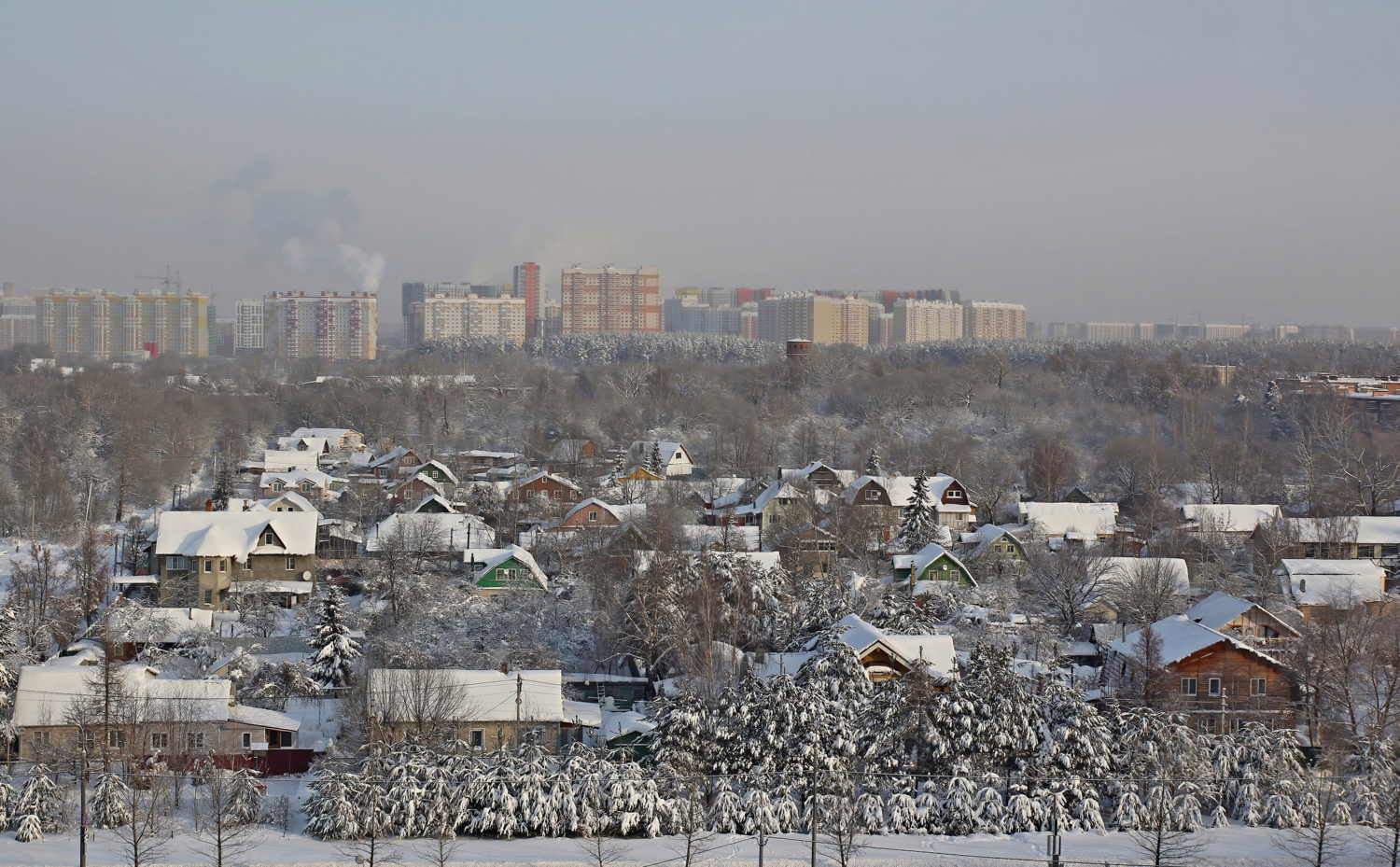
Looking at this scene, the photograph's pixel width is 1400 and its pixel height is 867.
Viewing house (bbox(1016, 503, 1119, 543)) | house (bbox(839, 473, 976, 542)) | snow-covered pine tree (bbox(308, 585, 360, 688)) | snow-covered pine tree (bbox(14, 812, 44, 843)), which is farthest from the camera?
house (bbox(839, 473, 976, 542))

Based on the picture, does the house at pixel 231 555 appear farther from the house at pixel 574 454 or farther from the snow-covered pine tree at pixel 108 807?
the house at pixel 574 454

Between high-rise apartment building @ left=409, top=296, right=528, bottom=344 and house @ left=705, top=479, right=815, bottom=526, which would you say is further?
high-rise apartment building @ left=409, top=296, right=528, bottom=344

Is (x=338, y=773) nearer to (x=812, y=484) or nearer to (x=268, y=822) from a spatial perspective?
(x=268, y=822)

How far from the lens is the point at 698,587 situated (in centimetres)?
1783

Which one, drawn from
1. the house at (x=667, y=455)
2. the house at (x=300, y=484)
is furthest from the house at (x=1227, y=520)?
the house at (x=300, y=484)

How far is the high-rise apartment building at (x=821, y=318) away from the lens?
89.2 m

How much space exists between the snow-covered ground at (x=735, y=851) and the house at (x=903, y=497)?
14.6 metres

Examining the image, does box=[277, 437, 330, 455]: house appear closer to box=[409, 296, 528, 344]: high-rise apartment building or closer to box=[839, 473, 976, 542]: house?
box=[839, 473, 976, 542]: house

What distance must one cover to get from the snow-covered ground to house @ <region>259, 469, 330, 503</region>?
17748 millimetres

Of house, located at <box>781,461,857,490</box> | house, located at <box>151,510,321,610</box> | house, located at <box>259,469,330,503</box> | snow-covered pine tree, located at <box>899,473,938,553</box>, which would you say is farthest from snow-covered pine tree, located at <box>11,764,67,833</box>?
house, located at <box>781,461,857,490</box>

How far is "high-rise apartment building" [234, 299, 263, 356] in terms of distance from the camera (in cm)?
9475

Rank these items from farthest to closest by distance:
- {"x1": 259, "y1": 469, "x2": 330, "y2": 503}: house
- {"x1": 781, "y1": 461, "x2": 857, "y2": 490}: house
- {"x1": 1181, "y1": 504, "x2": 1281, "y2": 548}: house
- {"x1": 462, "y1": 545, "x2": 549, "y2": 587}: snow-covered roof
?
1. {"x1": 259, "y1": 469, "x2": 330, "y2": 503}: house
2. {"x1": 781, "y1": 461, "x2": 857, "y2": 490}: house
3. {"x1": 1181, "y1": 504, "x2": 1281, "y2": 548}: house
4. {"x1": 462, "y1": 545, "x2": 549, "y2": 587}: snow-covered roof

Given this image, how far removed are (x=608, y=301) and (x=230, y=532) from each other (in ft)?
220

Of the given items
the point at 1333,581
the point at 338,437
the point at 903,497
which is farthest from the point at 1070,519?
the point at 338,437
